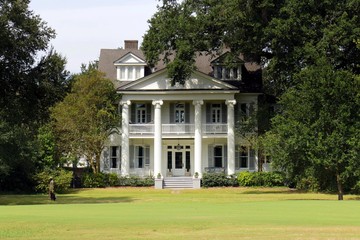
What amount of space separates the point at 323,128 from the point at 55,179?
20.0m

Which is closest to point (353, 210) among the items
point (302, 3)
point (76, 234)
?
point (76, 234)

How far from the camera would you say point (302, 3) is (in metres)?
40.4

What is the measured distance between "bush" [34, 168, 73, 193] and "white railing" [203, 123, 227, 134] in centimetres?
1254

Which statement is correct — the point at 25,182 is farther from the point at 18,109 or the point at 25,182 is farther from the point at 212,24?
the point at 212,24

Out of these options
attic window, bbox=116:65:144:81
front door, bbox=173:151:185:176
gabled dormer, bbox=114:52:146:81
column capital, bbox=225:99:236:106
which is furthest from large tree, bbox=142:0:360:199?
front door, bbox=173:151:185:176

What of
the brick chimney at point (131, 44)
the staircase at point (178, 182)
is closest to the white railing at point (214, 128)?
the staircase at point (178, 182)

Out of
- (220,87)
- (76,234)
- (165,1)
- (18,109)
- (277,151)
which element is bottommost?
(76,234)

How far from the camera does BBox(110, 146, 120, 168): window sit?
185 feet

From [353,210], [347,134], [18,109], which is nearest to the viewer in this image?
[353,210]

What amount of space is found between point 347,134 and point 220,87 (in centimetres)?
1983

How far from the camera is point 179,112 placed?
5591 centimetres

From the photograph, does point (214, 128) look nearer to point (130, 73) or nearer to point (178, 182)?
point (178, 182)

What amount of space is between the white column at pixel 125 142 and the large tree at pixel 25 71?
1354cm

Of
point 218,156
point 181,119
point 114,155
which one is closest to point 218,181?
point 218,156
